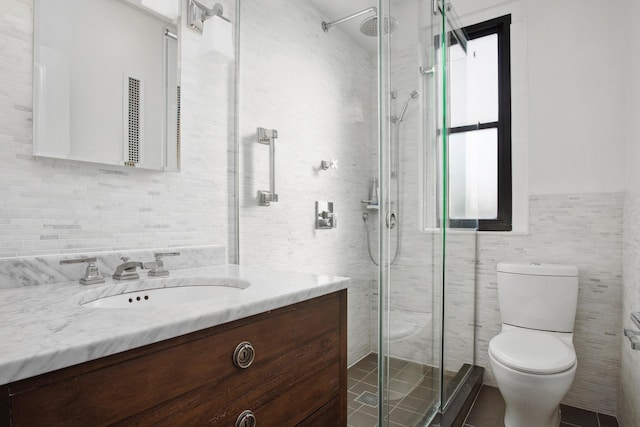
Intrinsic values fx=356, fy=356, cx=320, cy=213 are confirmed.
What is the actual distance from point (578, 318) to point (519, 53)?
165 cm

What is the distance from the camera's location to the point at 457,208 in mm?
2076

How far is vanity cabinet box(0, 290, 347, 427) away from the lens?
1.75 ft

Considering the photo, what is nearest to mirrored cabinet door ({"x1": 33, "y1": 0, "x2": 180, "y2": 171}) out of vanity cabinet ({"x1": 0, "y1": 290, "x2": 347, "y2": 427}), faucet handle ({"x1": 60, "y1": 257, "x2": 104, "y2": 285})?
faucet handle ({"x1": 60, "y1": 257, "x2": 104, "y2": 285})

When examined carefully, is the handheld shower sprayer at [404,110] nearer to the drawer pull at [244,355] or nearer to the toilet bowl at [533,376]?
the drawer pull at [244,355]

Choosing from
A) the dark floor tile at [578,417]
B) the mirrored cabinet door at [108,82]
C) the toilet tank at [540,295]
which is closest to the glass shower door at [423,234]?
the toilet tank at [540,295]

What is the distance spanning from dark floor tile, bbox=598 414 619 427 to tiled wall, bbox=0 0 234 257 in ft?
7.28

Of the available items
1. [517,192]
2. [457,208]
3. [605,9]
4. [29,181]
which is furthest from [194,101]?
[605,9]

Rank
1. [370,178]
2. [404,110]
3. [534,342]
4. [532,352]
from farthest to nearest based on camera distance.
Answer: [370,178] < [534,342] < [532,352] < [404,110]

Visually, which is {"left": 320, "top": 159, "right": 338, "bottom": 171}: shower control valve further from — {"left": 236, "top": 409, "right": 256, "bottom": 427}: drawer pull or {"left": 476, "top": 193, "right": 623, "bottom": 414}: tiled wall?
{"left": 236, "top": 409, "right": 256, "bottom": 427}: drawer pull

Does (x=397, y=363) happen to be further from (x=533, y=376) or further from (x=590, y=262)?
(x=590, y=262)

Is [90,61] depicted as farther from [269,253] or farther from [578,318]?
[578,318]

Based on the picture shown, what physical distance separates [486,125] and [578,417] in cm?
181

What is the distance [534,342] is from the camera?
69.4 inches

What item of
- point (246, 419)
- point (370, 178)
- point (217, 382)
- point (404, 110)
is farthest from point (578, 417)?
point (217, 382)
